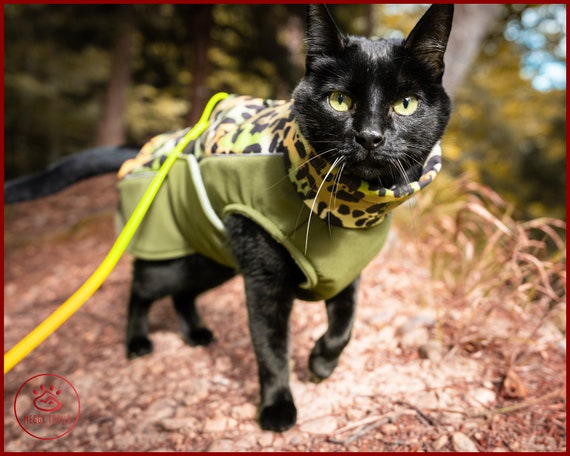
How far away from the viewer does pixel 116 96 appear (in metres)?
5.46

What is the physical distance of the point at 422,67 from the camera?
1.17 metres

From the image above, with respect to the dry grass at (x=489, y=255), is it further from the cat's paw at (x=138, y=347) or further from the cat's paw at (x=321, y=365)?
the cat's paw at (x=138, y=347)

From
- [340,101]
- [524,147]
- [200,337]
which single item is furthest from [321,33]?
[524,147]

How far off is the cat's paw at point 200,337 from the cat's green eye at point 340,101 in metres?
1.44

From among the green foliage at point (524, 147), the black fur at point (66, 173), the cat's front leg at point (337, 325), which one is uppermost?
the black fur at point (66, 173)

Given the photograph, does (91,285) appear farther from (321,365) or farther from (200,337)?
(200,337)

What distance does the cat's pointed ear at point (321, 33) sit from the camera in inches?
45.2

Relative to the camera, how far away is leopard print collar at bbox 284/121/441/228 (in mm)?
1210

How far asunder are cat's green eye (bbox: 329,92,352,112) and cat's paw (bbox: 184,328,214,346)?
144 centimetres

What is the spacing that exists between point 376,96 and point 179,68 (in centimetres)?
584

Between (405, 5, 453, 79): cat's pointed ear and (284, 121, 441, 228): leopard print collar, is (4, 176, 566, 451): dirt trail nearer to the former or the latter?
(284, 121, 441, 228): leopard print collar

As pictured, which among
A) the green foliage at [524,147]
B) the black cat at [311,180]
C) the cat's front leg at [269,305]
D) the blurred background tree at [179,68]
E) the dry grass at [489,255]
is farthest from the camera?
the green foliage at [524,147]

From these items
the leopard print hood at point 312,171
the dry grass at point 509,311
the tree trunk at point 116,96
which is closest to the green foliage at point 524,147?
the dry grass at point 509,311

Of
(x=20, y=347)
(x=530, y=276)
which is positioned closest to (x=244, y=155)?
(x=20, y=347)
